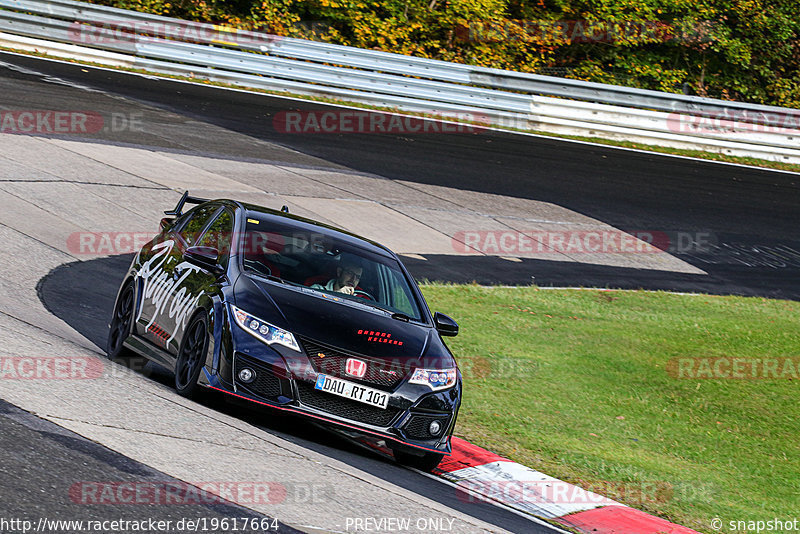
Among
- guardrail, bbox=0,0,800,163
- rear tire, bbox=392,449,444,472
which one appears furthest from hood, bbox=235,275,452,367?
guardrail, bbox=0,0,800,163

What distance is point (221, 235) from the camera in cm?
843

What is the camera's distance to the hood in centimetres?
725

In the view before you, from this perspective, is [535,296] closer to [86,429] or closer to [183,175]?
[183,175]

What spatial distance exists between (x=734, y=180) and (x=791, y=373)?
11761 mm

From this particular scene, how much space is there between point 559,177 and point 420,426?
565 inches

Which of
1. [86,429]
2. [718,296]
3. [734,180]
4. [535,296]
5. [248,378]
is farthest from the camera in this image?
[734,180]

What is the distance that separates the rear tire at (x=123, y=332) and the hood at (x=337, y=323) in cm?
171

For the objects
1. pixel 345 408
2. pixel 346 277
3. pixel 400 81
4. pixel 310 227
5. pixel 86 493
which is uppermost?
pixel 400 81

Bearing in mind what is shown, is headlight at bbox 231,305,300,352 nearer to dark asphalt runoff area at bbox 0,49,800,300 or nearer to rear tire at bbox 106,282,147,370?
rear tire at bbox 106,282,147,370

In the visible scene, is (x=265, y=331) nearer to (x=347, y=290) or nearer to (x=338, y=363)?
(x=338, y=363)

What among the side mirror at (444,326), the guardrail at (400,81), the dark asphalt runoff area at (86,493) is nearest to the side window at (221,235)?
the side mirror at (444,326)

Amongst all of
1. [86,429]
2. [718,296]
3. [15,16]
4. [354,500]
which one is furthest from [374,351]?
[15,16]

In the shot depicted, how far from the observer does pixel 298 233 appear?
336 inches

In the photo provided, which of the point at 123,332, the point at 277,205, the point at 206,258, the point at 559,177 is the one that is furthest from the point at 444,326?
the point at 559,177
